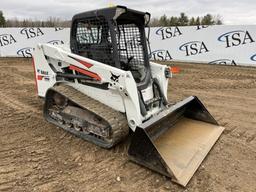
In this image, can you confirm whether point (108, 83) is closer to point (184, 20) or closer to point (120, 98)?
point (120, 98)

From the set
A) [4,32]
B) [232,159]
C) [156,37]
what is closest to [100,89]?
[232,159]

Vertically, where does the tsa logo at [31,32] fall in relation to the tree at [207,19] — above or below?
below

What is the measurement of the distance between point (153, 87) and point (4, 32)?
486 inches

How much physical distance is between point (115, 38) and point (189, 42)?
368 inches

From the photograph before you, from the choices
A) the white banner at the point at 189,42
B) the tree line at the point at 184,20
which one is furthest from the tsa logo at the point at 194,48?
the tree line at the point at 184,20

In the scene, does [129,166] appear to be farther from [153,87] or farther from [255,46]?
[255,46]

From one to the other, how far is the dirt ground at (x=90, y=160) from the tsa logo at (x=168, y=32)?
7.46 meters

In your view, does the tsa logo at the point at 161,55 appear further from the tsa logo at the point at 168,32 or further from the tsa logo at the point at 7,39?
the tsa logo at the point at 7,39

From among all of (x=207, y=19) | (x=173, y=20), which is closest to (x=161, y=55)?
(x=173, y=20)

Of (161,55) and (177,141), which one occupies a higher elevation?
(161,55)

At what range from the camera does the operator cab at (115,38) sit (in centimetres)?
379

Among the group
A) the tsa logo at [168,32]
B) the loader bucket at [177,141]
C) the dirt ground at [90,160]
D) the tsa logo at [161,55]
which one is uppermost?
the tsa logo at [168,32]

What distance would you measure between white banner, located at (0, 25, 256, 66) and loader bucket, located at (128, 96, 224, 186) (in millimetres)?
7856

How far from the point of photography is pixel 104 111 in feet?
12.3
